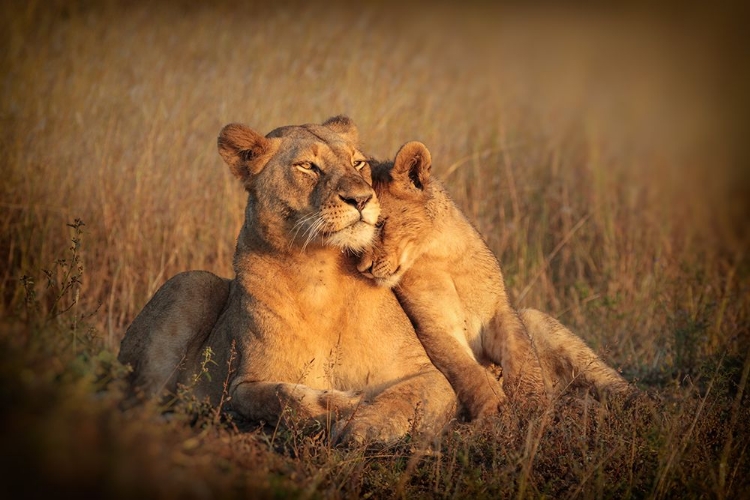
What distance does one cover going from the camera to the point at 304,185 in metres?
4.92

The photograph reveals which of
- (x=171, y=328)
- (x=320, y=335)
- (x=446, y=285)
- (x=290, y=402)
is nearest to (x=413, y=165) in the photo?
(x=446, y=285)

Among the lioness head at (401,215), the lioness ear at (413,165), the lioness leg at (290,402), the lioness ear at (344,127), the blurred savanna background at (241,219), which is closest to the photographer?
the blurred savanna background at (241,219)

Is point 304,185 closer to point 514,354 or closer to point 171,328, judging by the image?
point 171,328

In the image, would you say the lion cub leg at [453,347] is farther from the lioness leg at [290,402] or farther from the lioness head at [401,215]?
the lioness leg at [290,402]

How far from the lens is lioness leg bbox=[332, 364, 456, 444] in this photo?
14.7ft

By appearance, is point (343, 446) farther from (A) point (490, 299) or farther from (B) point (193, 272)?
(B) point (193, 272)

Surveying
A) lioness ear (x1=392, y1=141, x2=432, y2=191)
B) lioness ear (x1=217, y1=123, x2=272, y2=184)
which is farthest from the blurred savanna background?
lioness ear (x1=392, y1=141, x2=432, y2=191)

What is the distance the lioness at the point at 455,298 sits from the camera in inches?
204

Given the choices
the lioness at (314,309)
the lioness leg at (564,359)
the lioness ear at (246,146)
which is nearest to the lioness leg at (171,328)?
the lioness at (314,309)

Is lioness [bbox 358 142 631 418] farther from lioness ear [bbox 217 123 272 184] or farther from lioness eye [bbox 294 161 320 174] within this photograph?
lioness ear [bbox 217 123 272 184]

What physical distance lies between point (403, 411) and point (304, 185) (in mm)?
1306

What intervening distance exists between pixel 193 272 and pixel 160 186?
6.50ft

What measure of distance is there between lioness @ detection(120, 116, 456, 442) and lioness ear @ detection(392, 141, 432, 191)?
24 cm

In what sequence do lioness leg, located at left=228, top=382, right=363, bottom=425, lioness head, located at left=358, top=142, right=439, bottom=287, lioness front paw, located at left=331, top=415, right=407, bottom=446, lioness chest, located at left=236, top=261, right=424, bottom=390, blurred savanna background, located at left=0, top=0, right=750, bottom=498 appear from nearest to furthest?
blurred savanna background, located at left=0, top=0, right=750, bottom=498, lioness front paw, located at left=331, top=415, right=407, bottom=446, lioness leg, located at left=228, top=382, right=363, bottom=425, lioness chest, located at left=236, top=261, right=424, bottom=390, lioness head, located at left=358, top=142, right=439, bottom=287
